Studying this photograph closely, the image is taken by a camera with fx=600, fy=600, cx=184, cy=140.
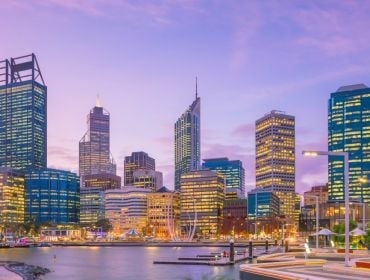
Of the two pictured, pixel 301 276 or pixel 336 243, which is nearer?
pixel 301 276

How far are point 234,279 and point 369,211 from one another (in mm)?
107713

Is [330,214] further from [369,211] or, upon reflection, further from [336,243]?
[336,243]

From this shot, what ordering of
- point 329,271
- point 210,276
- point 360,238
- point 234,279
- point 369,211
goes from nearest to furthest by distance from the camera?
point 329,271 < point 234,279 < point 210,276 < point 360,238 < point 369,211

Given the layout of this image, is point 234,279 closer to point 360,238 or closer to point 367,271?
point 367,271

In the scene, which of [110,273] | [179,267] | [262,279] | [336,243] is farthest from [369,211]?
[262,279]

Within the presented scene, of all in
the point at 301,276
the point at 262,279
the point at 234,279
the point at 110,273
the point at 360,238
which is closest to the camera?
the point at 301,276

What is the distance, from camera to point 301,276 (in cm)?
3678

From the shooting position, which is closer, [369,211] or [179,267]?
[179,267]

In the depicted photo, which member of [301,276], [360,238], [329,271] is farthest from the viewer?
[360,238]

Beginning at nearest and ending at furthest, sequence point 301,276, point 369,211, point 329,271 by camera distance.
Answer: point 301,276 < point 329,271 < point 369,211

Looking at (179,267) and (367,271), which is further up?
(367,271)

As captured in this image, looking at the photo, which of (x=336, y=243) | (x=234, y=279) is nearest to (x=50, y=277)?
(x=234, y=279)

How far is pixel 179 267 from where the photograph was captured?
9969 cm

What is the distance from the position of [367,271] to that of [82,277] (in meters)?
59.2
